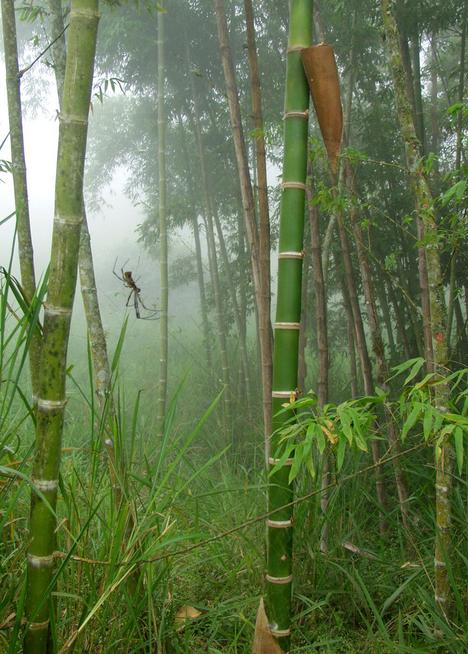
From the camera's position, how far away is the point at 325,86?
127 centimetres

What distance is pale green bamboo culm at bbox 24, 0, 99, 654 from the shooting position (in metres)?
1.12

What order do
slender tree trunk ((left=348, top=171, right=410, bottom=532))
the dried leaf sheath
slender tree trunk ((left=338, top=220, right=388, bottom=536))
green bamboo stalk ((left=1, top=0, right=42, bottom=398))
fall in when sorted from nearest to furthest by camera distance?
the dried leaf sheath
green bamboo stalk ((left=1, top=0, right=42, bottom=398))
slender tree trunk ((left=348, top=171, right=410, bottom=532))
slender tree trunk ((left=338, top=220, right=388, bottom=536))

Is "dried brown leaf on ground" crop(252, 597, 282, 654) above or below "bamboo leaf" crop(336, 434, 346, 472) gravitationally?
below

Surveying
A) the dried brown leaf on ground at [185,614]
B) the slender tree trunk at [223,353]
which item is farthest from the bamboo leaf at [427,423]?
the slender tree trunk at [223,353]

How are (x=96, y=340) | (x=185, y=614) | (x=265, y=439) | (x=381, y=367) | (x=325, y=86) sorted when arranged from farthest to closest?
1. (x=381, y=367)
2. (x=265, y=439)
3. (x=96, y=340)
4. (x=185, y=614)
5. (x=325, y=86)

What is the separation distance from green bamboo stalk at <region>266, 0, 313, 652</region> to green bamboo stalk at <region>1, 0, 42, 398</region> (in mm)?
513

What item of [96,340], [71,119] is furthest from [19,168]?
[71,119]

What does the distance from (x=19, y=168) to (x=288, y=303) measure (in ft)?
2.98

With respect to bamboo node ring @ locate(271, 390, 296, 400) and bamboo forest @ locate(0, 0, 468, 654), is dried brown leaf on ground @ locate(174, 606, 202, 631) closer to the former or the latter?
bamboo forest @ locate(0, 0, 468, 654)

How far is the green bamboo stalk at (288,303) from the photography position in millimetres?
1312

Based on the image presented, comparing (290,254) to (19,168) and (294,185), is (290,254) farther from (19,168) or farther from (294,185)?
(19,168)

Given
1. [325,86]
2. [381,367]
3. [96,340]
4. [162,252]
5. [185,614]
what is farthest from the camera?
[162,252]

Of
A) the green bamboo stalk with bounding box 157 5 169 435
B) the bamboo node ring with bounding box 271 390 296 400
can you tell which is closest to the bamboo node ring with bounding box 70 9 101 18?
the bamboo node ring with bounding box 271 390 296 400

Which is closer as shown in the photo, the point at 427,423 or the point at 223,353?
the point at 427,423
